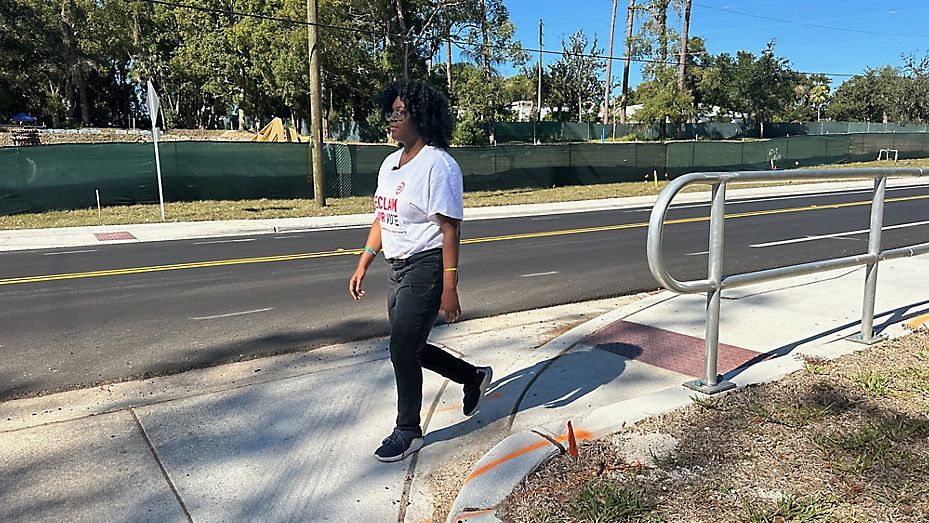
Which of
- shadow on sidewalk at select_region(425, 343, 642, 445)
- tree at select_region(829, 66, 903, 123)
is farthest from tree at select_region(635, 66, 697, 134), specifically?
shadow on sidewalk at select_region(425, 343, 642, 445)

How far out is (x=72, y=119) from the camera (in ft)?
221

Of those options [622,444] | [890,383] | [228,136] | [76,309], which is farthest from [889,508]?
[228,136]

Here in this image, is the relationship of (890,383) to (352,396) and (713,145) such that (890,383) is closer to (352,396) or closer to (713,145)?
(352,396)

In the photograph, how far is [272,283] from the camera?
863 centimetres

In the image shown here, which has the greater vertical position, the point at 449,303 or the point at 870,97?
the point at 870,97

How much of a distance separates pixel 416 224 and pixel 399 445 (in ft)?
3.79

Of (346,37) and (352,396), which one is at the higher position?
(346,37)

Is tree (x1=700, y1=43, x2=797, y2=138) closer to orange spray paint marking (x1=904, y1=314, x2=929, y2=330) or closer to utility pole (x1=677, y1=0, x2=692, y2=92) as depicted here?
utility pole (x1=677, y1=0, x2=692, y2=92)

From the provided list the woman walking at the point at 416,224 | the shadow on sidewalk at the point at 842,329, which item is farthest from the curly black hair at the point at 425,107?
the shadow on sidewalk at the point at 842,329

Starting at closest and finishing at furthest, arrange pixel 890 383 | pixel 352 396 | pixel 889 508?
pixel 889 508
pixel 890 383
pixel 352 396

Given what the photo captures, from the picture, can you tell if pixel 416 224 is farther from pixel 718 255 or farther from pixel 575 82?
pixel 575 82

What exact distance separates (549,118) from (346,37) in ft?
131

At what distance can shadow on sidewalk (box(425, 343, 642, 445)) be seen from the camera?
397 centimetres

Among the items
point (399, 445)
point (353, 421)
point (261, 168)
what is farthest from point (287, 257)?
point (261, 168)
